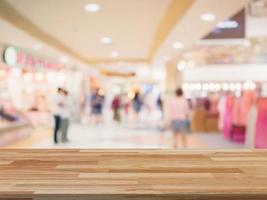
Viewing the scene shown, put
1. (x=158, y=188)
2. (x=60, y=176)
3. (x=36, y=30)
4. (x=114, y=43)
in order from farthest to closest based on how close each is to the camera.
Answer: (x=114, y=43) < (x=36, y=30) < (x=60, y=176) < (x=158, y=188)

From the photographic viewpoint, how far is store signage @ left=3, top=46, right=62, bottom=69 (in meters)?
8.98

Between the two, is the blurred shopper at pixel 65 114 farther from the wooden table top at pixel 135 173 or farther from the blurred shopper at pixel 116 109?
the blurred shopper at pixel 116 109

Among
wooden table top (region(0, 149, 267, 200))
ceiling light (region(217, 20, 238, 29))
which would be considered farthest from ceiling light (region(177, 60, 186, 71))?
wooden table top (region(0, 149, 267, 200))

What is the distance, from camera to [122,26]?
27.3 feet

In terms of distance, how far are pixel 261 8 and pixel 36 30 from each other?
4659 millimetres

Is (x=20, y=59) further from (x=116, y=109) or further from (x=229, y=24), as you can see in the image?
(x=116, y=109)

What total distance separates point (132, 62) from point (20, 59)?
22.0 feet

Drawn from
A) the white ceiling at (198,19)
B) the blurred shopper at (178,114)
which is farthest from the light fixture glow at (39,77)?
the blurred shopper at (178,114)

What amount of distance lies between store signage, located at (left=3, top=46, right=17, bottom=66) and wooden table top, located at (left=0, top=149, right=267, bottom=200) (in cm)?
668

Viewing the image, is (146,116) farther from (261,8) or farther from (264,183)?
(264,183)

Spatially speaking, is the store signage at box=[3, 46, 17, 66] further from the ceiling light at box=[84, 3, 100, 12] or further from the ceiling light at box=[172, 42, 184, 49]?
the ceiling light at box=[172, 42, 184, 49]

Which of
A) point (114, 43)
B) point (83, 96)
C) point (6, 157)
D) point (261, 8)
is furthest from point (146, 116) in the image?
point (6, 157)

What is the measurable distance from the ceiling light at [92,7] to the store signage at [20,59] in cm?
327

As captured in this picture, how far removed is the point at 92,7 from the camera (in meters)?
6.32
